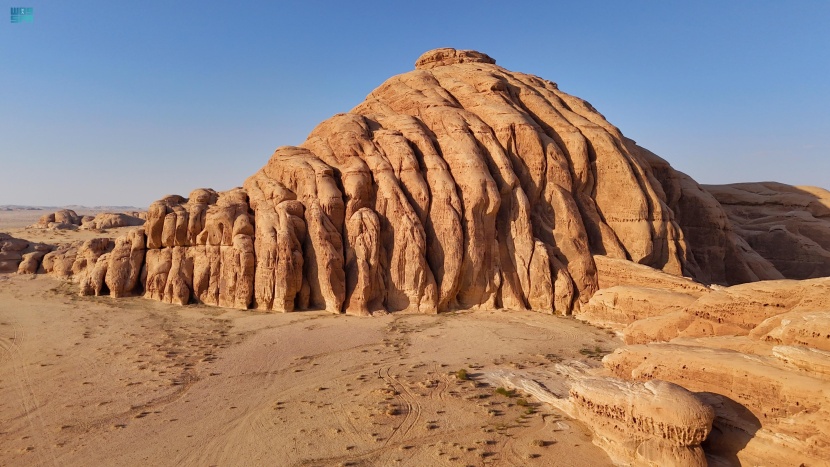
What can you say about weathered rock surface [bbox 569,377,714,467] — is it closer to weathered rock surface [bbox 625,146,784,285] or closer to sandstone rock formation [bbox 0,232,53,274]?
weathered rock surface [bbox 625,146,784,285]

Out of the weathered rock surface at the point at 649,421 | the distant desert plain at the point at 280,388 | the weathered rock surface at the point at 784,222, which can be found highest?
the weathered rock surface at the point at 784,222

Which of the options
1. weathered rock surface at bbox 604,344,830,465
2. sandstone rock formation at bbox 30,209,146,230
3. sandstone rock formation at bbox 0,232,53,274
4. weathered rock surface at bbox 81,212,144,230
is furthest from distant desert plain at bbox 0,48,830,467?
sandstone rock formation at bbox 30,209,146,230

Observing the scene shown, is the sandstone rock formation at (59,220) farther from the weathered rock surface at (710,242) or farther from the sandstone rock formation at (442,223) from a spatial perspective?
the weathered rock surface at (710,242)

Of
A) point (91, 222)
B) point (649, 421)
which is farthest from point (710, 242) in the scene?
point (91, 222)

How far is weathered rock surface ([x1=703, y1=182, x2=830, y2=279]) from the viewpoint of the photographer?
30469 mm

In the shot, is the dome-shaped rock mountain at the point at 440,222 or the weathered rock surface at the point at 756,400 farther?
the dome-shaped rock mountain at the point at 440,222

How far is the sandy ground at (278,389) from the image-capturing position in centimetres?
1192

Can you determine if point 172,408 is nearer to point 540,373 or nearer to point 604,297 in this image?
point 540,373

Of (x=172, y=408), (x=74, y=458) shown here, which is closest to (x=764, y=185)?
(x=172, y=408)

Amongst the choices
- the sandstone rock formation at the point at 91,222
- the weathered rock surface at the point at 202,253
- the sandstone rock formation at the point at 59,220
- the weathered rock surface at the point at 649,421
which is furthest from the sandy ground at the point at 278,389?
the sandstone rock formation at the point at 59,220

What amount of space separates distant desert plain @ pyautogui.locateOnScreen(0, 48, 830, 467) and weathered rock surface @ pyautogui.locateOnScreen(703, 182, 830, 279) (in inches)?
6.8

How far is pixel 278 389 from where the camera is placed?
52.2 feet

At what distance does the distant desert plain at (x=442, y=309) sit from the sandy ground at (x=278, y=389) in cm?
11

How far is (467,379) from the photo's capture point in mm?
16484
